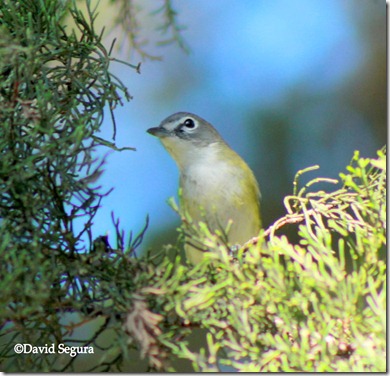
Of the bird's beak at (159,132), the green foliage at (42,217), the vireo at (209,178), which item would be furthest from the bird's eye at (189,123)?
the green foliage at (42,217)

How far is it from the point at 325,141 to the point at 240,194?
766 mm

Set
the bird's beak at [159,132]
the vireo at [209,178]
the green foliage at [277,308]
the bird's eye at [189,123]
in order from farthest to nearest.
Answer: the bird's eye at [189,123] < the bird's beak at [159,132] < the vireo at [209,178] < the green foliage at [277,308]

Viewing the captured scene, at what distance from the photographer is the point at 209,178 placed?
Result: 268 cm

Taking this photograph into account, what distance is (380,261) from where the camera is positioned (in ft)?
4.66

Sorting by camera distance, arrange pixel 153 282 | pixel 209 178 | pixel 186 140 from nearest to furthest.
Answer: pixel 153 282, pixel 209 178, pixel 186 140

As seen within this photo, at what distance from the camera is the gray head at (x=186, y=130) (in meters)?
2.82

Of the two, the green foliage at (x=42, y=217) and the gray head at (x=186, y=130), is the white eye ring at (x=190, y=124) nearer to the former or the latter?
the gray head at (x=186, y=130)

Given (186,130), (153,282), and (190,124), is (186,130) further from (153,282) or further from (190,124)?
(153,282)

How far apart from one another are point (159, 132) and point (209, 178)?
0.96ft

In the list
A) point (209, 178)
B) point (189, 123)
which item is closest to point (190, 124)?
point (189, 123)

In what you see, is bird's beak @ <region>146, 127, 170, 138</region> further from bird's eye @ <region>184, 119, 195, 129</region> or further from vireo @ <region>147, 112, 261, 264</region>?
bird's eye @ <region>184, 119, 195, 129</region>

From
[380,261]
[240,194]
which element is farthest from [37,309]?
[240,194]

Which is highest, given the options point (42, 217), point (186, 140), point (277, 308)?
point (186, 140)

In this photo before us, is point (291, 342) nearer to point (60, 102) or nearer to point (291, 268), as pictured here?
point (291, 268)
